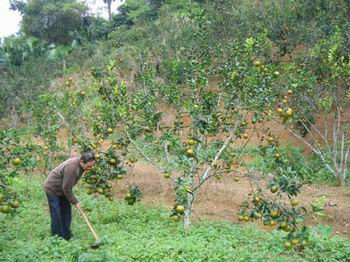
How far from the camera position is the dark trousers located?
694 cm

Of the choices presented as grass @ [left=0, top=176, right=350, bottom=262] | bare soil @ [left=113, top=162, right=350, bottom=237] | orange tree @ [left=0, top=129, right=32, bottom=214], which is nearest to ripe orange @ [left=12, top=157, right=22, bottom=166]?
orange tree @ [left=0, top=129, right=32, bottom=214]

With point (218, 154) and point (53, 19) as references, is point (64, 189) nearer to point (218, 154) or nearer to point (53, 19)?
point (218, 154)

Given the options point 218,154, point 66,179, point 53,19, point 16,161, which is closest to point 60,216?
point 66,179

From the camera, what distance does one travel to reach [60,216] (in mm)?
6984

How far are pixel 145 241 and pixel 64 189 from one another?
1.29m

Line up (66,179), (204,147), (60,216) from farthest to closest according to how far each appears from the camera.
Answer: (204,147) < (60,216) < (66,179)

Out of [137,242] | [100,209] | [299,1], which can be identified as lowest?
[100,209]

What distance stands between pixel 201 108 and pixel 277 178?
203 cm

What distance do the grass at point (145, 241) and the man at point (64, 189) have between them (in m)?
0.22

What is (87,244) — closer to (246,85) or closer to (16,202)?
(16,202)

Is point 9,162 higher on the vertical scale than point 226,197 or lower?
higher

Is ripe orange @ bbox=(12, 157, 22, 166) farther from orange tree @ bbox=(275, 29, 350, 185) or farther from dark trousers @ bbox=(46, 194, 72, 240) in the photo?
orange tree @ bbox=(275, 29, 350, 185)

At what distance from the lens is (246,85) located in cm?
717

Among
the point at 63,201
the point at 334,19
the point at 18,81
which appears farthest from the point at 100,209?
the point at 18,81
